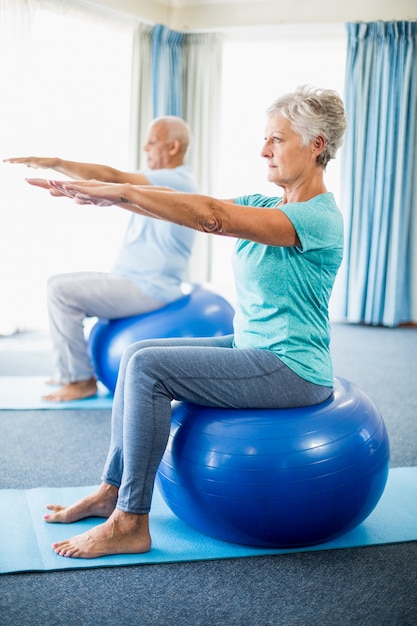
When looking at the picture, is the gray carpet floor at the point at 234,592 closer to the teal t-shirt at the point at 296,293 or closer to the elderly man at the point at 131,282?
the teal t-shirt at the point at 296,293

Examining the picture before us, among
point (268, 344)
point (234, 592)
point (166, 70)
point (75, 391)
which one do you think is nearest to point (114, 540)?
point (234, 592)

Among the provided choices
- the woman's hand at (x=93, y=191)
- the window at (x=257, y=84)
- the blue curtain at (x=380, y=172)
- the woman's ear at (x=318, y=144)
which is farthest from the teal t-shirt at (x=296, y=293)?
the window at (x=257, y=84)

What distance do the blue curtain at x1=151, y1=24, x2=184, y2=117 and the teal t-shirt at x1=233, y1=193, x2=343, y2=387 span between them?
378 centimetres

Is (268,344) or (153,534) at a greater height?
(268,344)

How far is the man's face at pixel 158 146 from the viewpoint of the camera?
3.12 m

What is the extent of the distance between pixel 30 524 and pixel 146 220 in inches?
61.6

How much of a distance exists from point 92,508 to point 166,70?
13.7ft

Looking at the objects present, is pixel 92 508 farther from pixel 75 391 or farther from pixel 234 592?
pixel 75 391

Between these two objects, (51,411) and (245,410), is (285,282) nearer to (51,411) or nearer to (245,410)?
(245,410)

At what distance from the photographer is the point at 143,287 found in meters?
3.01

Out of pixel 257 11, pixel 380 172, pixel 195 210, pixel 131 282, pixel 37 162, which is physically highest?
pixel 257 11

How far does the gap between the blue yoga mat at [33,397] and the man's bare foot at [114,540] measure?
4.29 feet

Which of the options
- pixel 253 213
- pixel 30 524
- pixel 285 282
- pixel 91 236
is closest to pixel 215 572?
pixel 30 524

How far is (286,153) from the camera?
173 centimetres
